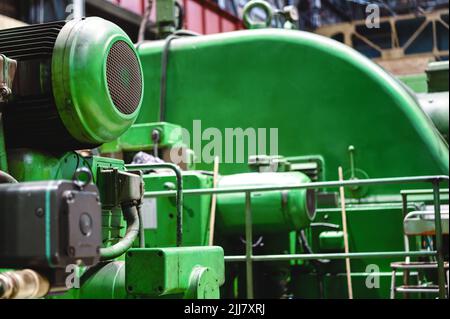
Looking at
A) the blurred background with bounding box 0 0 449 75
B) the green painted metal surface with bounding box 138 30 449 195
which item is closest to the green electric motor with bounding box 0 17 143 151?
the green painted metal surface with bounding box 138 30 449 195

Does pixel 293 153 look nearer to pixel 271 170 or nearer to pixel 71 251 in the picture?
pixel 271 170

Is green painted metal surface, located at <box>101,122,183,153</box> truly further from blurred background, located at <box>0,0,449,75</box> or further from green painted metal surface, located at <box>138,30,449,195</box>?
blurred background, located at <box>0,0,449,75</box>

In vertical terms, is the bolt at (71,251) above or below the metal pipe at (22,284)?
above

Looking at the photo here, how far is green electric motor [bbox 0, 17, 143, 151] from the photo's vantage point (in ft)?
7.36

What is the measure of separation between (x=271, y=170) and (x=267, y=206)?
38cm

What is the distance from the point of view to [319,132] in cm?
483

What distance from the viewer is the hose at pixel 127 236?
7.41ft

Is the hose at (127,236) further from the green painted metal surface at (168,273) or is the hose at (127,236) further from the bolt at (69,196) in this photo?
the bolt at (69,196)

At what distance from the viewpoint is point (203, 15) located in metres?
10.3
